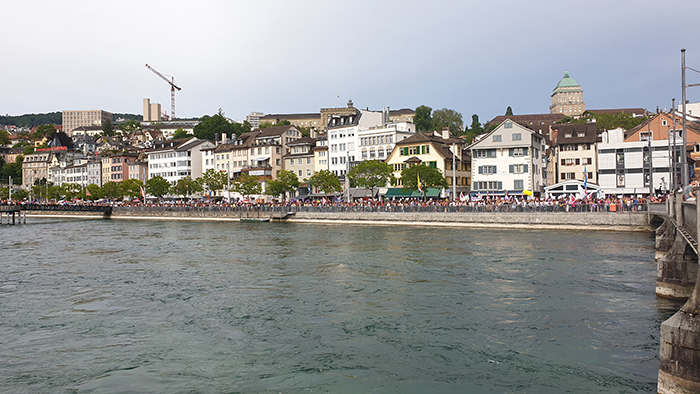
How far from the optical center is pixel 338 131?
8488 cm

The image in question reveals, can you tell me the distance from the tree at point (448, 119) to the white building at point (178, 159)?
57633 mm

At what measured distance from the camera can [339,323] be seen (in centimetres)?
1566

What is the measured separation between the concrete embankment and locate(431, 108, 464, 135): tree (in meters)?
79.5

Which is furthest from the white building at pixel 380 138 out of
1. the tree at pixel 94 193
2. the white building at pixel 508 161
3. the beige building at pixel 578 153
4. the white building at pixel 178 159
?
the tree at pixel 94 193

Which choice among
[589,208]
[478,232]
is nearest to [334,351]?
[478,232]

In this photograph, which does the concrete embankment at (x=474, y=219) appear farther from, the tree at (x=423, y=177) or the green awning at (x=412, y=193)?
the green awning at (x=412, y=193)

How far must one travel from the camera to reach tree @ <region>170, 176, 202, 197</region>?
93.6 m

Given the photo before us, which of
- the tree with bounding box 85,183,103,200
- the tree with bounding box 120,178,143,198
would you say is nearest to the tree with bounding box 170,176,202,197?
the tree with bounding box 120,178,143,198

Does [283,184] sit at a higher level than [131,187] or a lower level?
lower

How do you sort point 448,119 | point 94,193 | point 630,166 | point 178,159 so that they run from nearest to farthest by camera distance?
point 630,166, point 94,193, point 178,159, point 448,119

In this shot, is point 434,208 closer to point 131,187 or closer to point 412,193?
point 412,193

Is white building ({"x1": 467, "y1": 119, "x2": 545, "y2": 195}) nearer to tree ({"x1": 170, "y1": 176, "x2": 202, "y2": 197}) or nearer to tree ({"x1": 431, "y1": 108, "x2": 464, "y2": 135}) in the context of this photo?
tree ({"x1": 170, "y1": 176, "x2": 202, "y2": 197})

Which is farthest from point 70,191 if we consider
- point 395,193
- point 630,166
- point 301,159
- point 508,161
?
point 630,166

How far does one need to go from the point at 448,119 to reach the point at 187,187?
7180 cm
